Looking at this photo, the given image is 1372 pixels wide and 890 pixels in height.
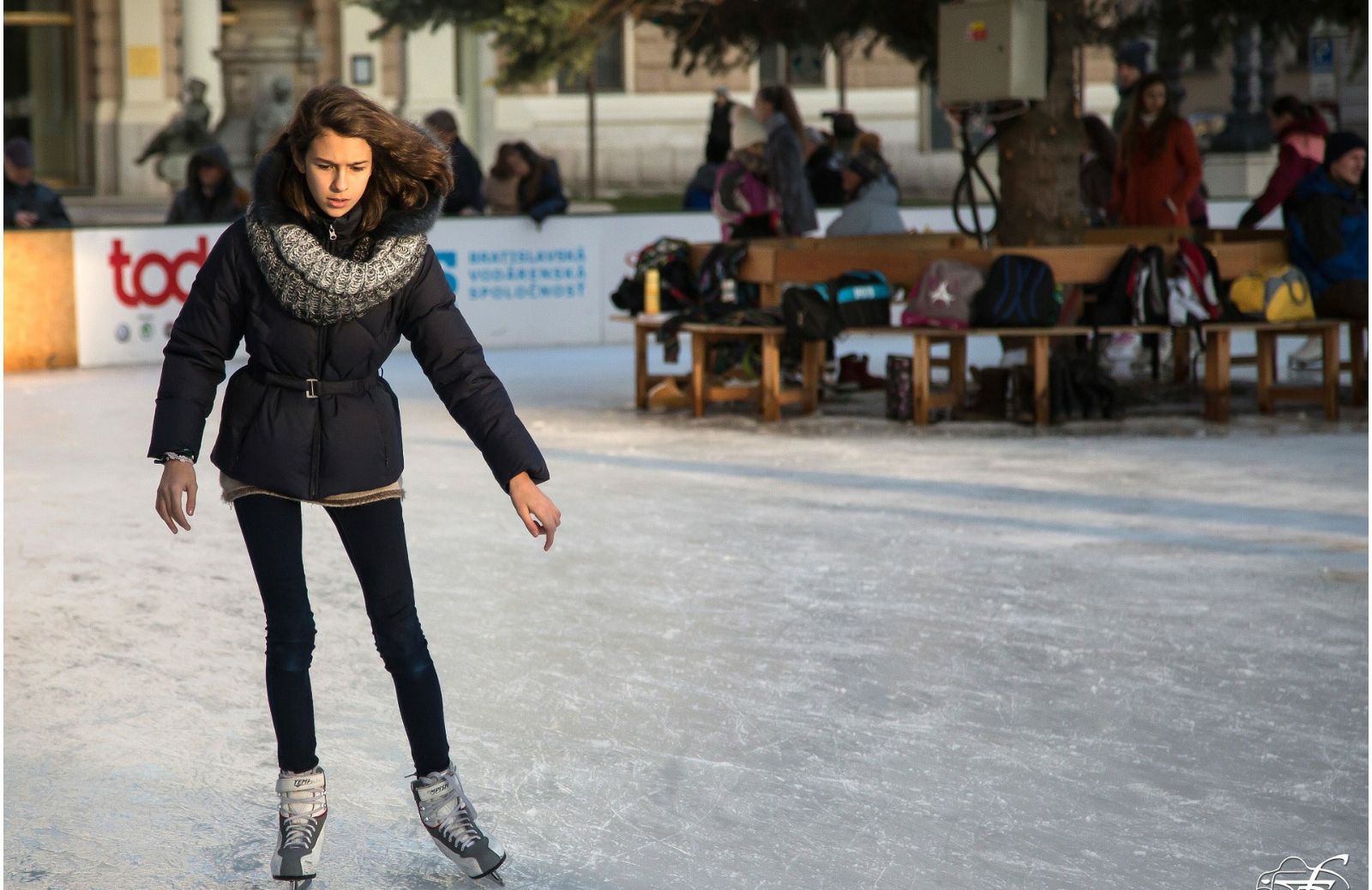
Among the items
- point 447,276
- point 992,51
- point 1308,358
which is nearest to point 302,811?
point 992,51

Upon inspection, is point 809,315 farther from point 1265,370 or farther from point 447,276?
point 447,276

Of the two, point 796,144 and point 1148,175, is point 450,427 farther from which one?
point 1148,175

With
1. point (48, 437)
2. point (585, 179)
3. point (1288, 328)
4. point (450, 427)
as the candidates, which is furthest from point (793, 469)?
point (585, 179)

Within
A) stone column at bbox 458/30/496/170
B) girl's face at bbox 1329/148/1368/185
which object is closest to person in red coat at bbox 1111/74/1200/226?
girl's face at bbox 1329/148/1368/185

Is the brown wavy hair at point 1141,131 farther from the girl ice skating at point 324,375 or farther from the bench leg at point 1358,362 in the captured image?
the girl ice skating at point 324,375

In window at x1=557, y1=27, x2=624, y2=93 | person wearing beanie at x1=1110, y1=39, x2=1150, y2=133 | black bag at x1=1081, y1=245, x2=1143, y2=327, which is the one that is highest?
window at x1=557, y1=27, x2=624, y2=93

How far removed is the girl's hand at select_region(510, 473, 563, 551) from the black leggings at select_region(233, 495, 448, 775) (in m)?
0.24

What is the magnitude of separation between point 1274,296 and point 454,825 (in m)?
7.70

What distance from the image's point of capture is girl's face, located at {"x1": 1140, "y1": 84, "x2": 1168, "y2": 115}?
12.2m

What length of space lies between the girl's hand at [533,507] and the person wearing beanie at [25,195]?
1101 cm

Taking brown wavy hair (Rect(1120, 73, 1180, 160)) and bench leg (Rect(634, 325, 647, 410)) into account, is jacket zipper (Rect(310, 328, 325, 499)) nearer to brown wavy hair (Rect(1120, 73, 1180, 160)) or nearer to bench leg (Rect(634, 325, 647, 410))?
bench leg (Rect(634, 325, 647, 410))

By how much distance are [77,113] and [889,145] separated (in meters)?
13.1

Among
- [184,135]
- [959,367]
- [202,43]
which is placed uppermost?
[202,43]

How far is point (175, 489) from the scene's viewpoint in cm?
349
